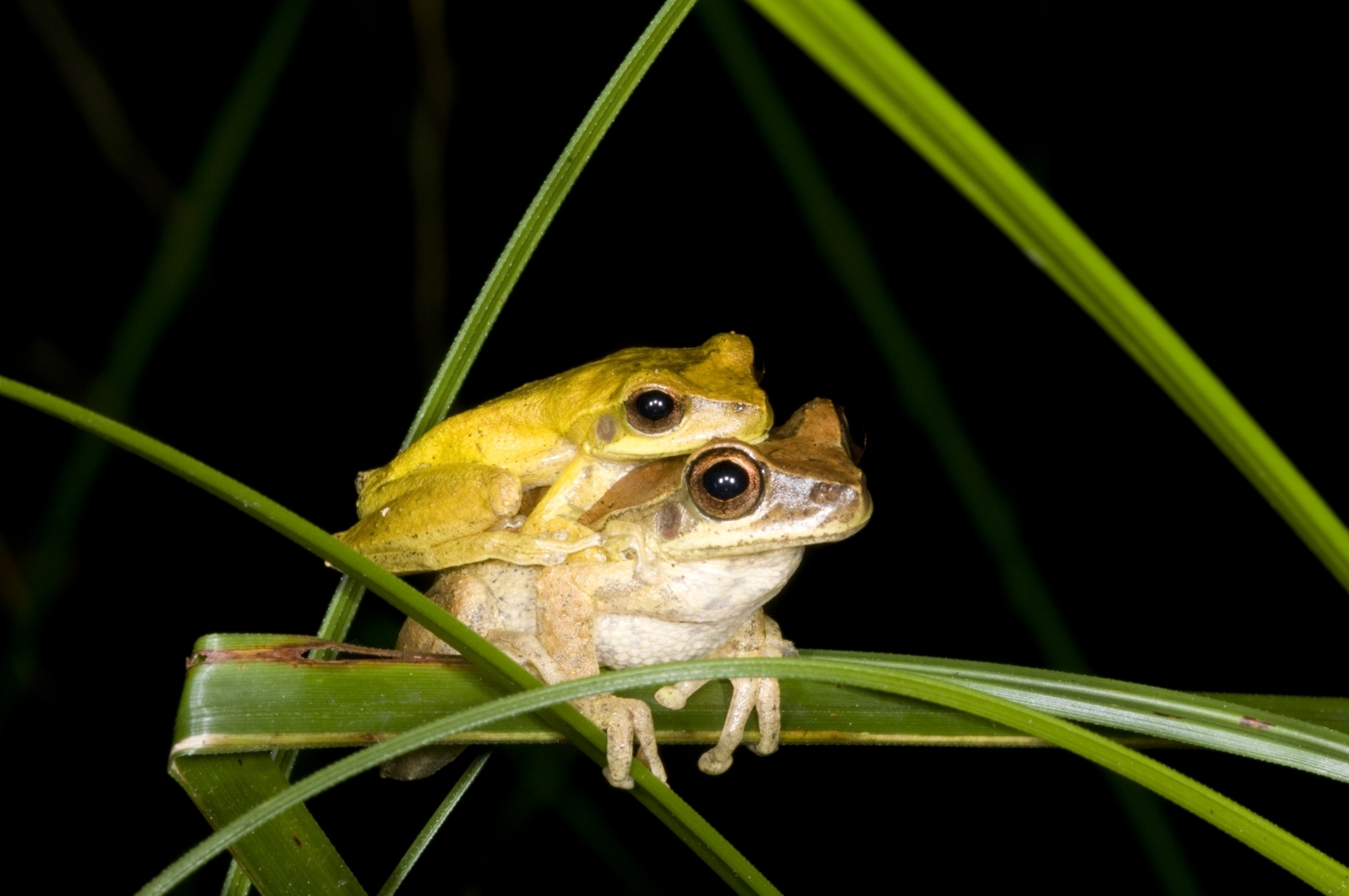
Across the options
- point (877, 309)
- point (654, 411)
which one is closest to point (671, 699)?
point (654, 411)

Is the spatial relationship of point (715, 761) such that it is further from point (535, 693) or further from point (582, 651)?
point (535, 693)

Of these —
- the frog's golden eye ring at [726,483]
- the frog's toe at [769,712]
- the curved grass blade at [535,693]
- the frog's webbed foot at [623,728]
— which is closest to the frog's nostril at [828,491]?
the frog's golden eye ring at [726,483]

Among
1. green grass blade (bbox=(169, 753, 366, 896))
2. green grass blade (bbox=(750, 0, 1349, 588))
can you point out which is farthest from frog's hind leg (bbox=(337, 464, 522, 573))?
green grass blade (bbox=(750, 0, 1349, 588))

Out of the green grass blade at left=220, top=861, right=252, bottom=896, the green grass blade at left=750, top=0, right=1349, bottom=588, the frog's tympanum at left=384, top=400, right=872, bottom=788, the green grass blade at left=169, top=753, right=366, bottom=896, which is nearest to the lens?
the green grass blade at left=750, top=0, right=1349, bottom=588

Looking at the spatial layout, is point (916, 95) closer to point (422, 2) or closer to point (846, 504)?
point (846, 504)

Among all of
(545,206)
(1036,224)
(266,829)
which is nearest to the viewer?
(1036,224)

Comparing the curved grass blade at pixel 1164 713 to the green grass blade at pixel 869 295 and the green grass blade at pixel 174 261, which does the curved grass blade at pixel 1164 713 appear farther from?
the green grass blade at pixel 174 261

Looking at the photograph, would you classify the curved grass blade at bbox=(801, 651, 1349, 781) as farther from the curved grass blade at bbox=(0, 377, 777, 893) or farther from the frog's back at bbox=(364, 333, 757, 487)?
the frog's back at bbox=(364, 333, 757, 487)
